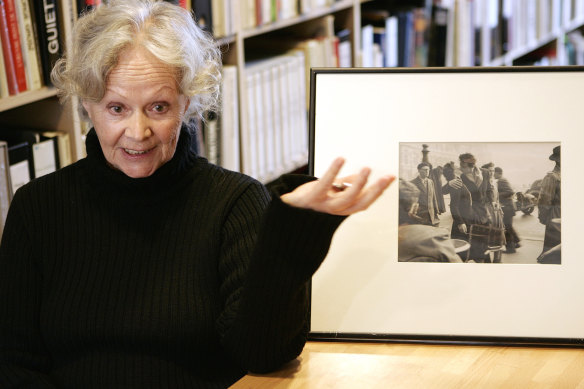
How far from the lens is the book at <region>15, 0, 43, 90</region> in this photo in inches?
58.9

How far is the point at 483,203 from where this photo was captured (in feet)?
3.51

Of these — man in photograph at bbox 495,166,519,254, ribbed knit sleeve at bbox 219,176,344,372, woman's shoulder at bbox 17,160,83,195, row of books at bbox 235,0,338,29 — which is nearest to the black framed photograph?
man in photograph at bbox 495,166,519,254

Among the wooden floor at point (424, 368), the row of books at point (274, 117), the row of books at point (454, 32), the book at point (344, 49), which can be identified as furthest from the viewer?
the row of books at point (454, 32)


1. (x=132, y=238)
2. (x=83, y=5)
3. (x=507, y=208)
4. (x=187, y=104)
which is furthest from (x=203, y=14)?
(x=507, y=208)

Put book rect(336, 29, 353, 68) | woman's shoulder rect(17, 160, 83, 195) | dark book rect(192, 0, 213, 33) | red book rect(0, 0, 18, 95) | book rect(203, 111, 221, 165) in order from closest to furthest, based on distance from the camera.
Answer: woman's shoulder rect(17, 160, 83, 195)
red book rect(0, 0, 18, 95)
dark book rect(192, 0, 213, 33)
book rect(203, 111, 221, 165)
book rect(336, 29, 353, 68)

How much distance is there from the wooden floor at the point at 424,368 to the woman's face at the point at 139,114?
0.38m

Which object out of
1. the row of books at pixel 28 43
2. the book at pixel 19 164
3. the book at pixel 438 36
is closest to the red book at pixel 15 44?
the row of books at pixel 28 43

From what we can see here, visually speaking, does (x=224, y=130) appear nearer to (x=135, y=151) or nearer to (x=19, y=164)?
(x=19, y=164)

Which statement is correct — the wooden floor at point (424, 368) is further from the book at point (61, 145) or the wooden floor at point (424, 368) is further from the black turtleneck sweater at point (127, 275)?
the book at point (61, 145)

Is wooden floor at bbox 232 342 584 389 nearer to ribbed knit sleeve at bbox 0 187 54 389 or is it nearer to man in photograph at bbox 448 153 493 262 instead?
man in photograph at bbox 448 153 493 262

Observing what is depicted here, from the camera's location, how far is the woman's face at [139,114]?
112cm

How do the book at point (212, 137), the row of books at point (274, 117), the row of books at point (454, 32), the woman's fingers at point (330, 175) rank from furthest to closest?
the row of books at point (454, 32) → the row of books at point (274, 117) → the book at point (212, 137) → the woman's fingers at point (330, 175)

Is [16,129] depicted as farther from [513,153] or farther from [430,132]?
[513,153]

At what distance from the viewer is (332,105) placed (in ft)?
3.64
